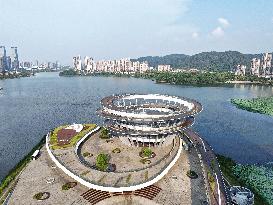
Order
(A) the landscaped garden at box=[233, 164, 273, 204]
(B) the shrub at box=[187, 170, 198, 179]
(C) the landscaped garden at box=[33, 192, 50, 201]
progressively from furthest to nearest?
(A) the landscaped garden at box=[233, 164, 273, 204] < (B) the shrub at box=[187, 170, 198, 179] < (C) the landscaped garden at box=[33, 192, 50, 201]

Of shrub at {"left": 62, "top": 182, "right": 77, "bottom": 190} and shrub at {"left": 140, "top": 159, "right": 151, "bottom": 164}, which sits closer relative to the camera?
shrub at {"left": 62, "top": 182, "right": 77, "bottom": 190}

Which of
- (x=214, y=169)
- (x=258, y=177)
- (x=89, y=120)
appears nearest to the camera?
(x=214, y=169)

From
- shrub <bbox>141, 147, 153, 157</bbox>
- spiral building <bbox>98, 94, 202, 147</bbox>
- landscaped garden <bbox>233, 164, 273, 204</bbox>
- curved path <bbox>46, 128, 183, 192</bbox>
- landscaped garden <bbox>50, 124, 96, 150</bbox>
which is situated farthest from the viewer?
landscaped garden <bbox>50, 124, 96, 150</bbox>

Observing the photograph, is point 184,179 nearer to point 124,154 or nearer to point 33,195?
point 124,154

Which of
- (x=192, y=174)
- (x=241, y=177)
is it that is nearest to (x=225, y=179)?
(x=241, y=177)

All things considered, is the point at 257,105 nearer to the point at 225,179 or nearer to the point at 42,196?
the point at 225,179

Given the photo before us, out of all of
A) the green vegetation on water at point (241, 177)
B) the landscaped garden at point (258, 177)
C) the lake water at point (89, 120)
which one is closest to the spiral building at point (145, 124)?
the green vegetation on water at point (241, 177)

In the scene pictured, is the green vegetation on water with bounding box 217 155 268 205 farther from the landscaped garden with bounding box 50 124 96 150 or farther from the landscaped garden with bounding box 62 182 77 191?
the landscaped garden with bounding box 50 124 96 150

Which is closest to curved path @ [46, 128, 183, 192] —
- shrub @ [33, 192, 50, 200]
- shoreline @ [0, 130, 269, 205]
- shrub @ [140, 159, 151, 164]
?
shrub @ [140, 159, 151, 164]

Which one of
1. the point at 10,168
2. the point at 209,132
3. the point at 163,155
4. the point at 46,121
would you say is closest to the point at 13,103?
the point at 46,121
